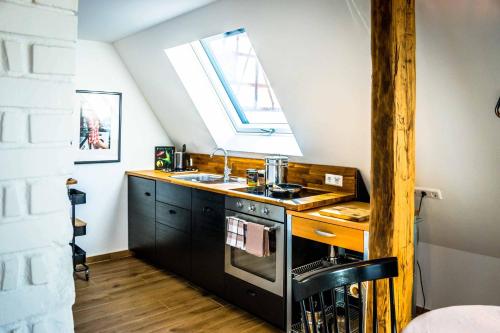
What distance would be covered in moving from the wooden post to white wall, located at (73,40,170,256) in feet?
9.96

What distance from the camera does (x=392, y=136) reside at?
6.05 feet

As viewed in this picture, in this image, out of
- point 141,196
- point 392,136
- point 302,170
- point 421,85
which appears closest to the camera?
point 392,136

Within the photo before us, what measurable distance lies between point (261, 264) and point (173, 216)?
116 cm

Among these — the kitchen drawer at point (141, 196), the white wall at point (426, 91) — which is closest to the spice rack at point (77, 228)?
the kitchen drawer at point (141, 196)

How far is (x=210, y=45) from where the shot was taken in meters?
3.68

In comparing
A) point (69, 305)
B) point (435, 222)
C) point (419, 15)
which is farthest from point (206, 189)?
point (69, 305)

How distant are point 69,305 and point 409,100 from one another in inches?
63.8

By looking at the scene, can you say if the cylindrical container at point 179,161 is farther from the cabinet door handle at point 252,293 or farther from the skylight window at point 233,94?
the cabinet door handle at point 252,293

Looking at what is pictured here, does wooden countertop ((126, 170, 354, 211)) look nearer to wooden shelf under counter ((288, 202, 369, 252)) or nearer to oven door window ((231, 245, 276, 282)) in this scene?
wooden shelf under counter ((288, 202, 369, 252))

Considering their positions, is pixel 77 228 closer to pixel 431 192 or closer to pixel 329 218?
pixel 329 218

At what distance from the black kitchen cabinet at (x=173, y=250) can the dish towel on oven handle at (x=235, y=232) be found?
645 millimetres

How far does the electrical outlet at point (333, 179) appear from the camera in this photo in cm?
301

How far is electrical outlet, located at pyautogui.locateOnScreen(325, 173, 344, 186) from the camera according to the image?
9.86 feet

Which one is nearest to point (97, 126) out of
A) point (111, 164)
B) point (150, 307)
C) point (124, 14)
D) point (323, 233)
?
point (111, 164)
